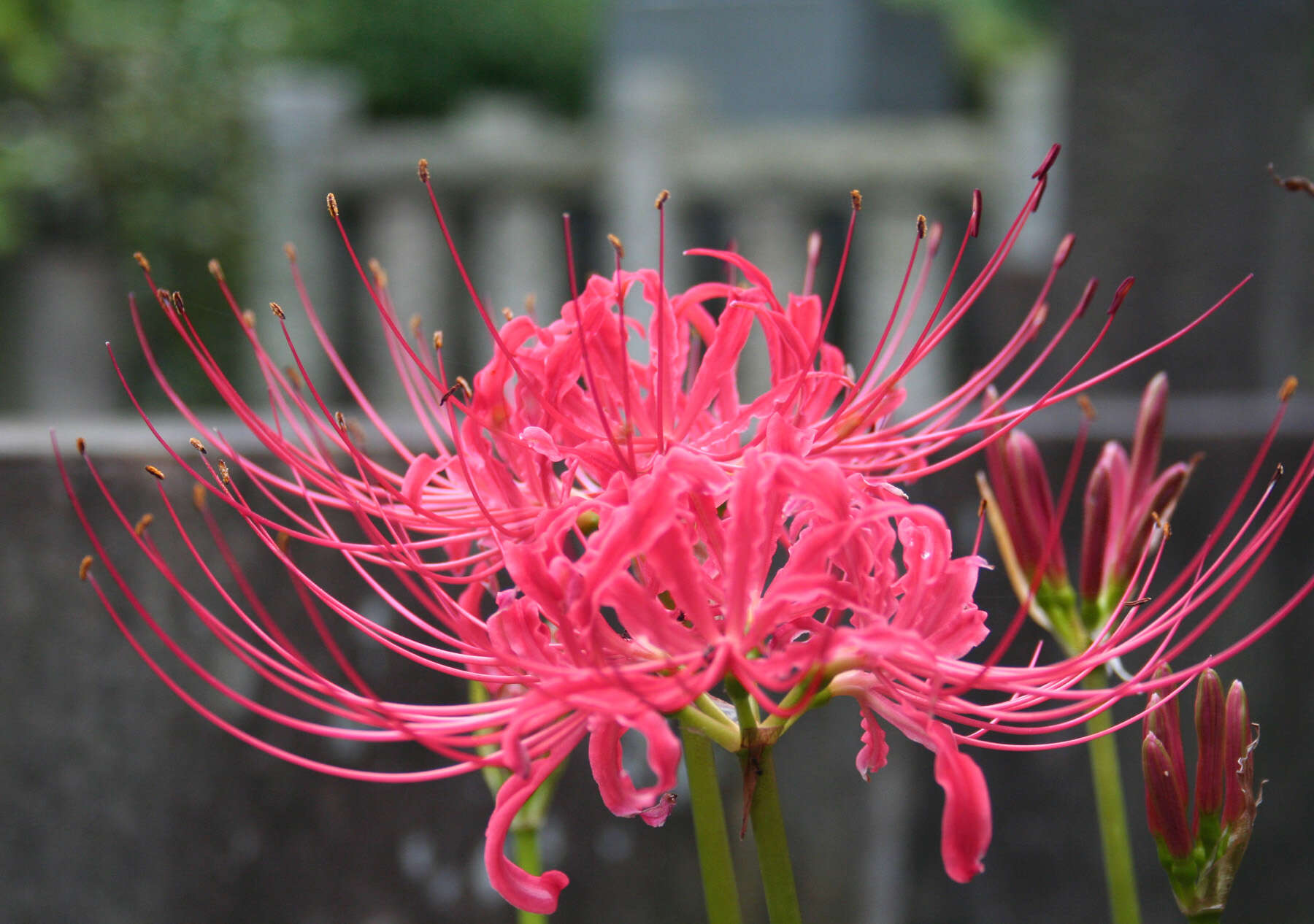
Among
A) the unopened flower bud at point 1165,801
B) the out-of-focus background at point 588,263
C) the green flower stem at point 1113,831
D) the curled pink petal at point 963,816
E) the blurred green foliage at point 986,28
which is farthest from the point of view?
the blurred green foliage at point 986,28

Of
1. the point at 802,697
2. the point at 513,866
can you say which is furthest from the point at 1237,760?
the point at 513,866

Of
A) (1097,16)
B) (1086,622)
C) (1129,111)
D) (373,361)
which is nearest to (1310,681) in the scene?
(1086,622)

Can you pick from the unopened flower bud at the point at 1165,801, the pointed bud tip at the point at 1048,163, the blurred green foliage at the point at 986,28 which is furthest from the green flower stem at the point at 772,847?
the blurred green foliage at the point at 986,28

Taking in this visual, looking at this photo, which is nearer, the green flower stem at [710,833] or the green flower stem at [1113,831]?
the green flower stem at [710,833]

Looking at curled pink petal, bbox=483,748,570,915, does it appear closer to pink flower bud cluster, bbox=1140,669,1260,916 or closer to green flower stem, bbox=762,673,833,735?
green flower stem, bbox=762,673,833,735

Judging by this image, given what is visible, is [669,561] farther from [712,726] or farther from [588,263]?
[588,263]

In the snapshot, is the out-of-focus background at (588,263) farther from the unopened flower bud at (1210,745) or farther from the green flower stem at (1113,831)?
the unopened flower bud at (1210,745)
